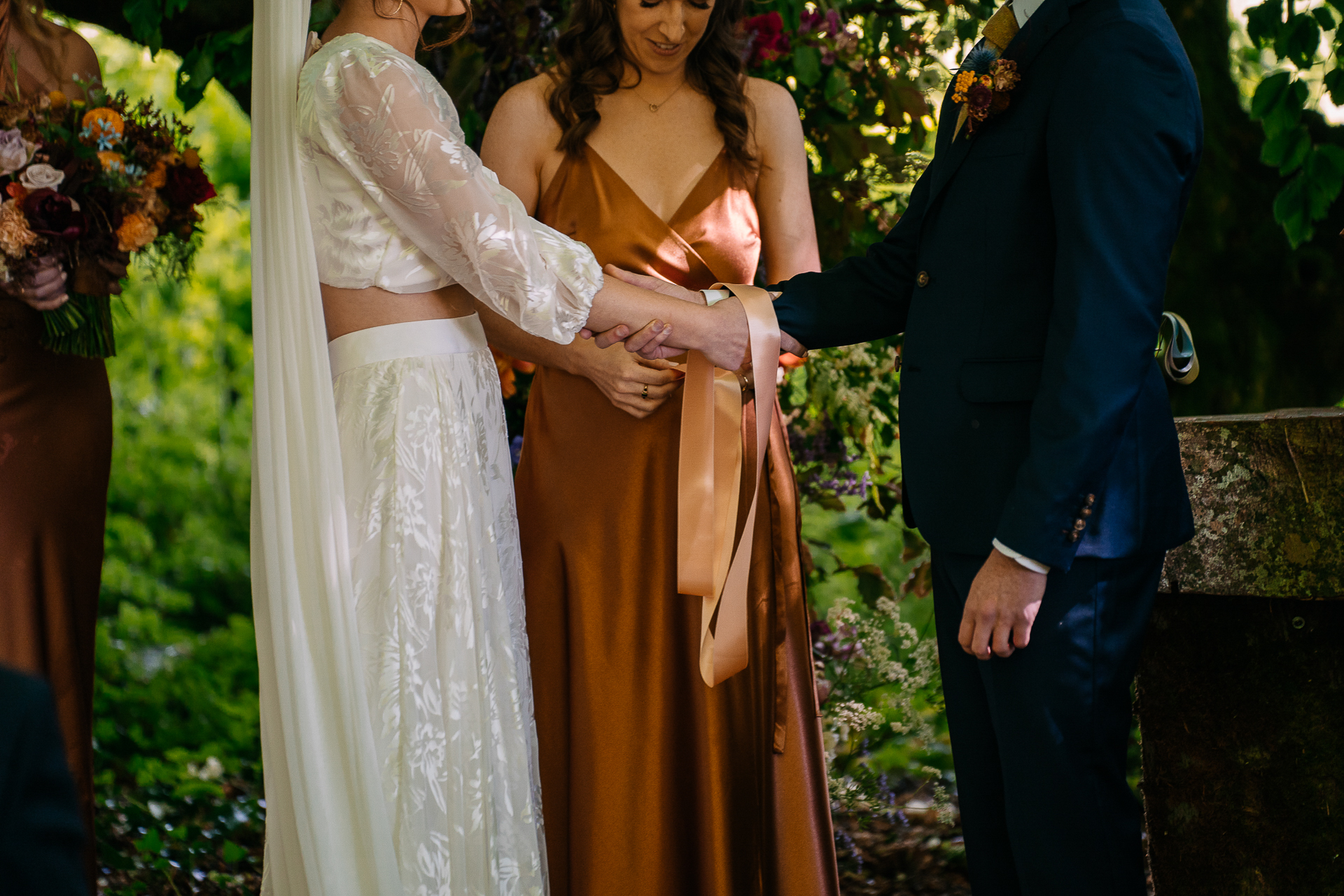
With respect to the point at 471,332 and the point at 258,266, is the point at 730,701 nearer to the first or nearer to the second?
the point at 471,332

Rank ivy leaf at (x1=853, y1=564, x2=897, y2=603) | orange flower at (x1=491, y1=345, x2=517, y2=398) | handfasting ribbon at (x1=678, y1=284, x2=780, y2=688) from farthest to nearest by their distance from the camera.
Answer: ivy leaf at (x1=853, y1=564, x2=897, y2=603), orange flower at (x1=491, y1=345, x2=517, y2=398), handfasting ribbon at (x1=678, y1=284, x2=780, y2=688)

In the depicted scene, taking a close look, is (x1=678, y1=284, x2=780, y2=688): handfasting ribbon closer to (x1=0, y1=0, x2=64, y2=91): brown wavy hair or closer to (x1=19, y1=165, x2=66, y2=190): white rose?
(x1=19, y1=165, x2=66, y2=190): white rose

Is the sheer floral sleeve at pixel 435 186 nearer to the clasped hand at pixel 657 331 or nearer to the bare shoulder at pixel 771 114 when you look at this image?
the clasped hand at pixel 657 331

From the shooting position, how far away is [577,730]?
224 centimetres

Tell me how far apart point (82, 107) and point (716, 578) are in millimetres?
1596

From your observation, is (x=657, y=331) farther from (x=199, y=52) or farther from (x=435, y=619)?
(x=199, y=52)

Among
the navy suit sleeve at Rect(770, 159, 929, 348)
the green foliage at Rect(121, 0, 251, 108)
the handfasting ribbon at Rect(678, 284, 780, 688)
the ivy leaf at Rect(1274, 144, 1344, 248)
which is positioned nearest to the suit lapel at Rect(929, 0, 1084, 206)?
the navy suit sleeve at Rect(770, 159, 929, 348)

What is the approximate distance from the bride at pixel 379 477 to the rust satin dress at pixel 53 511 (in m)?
0.85

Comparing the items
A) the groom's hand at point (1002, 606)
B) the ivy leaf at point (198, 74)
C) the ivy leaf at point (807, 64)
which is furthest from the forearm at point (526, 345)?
the ivy leaf at point (198, 74)

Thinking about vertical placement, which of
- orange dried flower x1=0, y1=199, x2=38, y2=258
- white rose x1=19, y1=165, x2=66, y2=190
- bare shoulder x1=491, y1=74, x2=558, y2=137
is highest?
bare shoulder x1=491, y1=74, x2=558, y2=137

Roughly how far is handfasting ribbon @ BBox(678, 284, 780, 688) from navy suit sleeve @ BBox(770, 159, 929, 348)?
0.08 meters

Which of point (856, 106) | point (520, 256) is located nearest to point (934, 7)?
point (856, 106)

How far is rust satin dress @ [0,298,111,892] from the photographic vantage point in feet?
7.67

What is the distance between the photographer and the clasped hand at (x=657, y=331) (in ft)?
6.60
